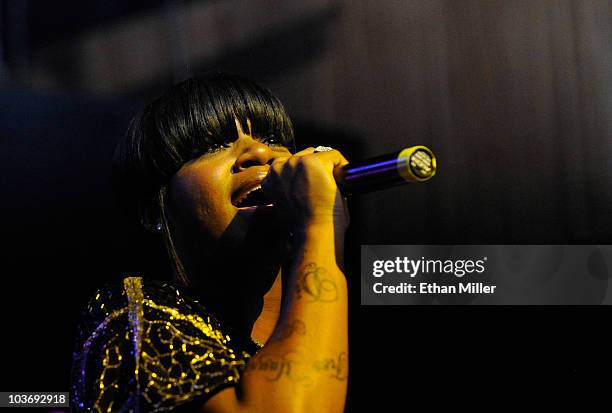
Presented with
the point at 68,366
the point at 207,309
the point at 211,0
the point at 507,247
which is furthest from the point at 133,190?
the point at 507,247

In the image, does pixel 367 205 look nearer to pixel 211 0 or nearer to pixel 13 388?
pixel 211 0

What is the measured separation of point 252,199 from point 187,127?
0.53 feet

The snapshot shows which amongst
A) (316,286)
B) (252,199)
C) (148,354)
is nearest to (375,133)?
(252,199)

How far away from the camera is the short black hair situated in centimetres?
99

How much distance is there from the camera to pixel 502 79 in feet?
5.23

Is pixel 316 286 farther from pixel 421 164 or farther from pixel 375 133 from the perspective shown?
pixel 375 133

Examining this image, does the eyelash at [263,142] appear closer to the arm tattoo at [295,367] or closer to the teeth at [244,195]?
the teeth at [244,195]

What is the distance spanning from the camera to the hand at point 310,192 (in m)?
0.82

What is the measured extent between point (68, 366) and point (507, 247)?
102 centimetres

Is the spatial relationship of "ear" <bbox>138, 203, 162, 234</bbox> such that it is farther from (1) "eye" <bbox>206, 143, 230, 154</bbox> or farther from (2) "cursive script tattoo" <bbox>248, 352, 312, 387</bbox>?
(2) "cursive script tattoo" <bbox>248, 352, 312, 387</bbox>

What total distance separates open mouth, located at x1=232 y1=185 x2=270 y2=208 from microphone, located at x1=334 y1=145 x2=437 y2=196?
A: 6.4 inches

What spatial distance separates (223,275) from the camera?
97cm

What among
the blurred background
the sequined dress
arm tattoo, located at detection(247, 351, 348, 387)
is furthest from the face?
the blurred background

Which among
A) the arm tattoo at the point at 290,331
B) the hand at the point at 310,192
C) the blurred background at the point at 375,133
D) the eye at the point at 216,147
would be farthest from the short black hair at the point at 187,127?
the blurred background at the point at 375,133
